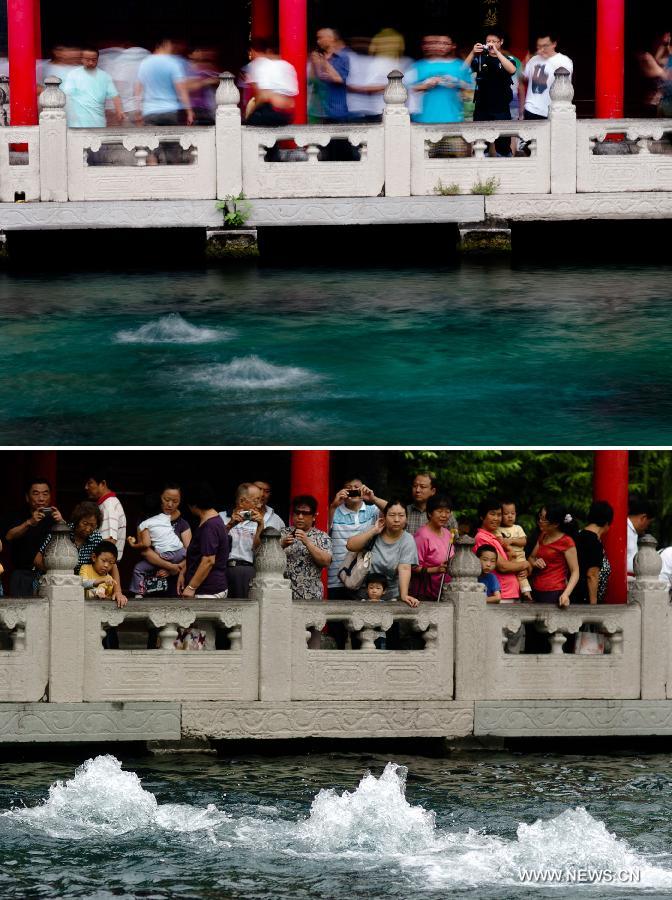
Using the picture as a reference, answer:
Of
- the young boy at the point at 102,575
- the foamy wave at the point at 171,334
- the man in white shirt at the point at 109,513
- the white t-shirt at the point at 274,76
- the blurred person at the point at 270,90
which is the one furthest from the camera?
the white t-shirt at the point at 274,76

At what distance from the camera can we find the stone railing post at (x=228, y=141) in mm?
19766

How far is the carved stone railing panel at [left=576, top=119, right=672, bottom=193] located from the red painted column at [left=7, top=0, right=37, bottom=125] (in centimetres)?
659

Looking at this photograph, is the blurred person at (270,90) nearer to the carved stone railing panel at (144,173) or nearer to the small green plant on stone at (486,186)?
the carved stone railing panel at (144,173)

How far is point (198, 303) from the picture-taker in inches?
721

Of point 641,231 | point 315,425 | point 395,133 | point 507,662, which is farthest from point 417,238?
point 507,662

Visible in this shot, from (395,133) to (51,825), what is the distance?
986cm

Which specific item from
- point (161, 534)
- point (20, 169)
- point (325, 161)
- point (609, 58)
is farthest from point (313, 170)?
point (161, 534)

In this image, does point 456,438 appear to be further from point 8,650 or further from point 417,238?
point 417,238

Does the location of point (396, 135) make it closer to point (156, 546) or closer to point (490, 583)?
point (490, 583)

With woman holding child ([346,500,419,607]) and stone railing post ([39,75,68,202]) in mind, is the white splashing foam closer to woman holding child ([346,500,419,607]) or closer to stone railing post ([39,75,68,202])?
woman holding child ([346,500,419,607])

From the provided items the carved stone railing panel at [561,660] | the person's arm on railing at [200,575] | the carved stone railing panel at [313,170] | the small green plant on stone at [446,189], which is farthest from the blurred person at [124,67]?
the carved stone railing panel at [561,660]

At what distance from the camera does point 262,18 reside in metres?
24.3

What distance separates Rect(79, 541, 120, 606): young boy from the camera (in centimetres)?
1455

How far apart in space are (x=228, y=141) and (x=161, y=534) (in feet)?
20.4
